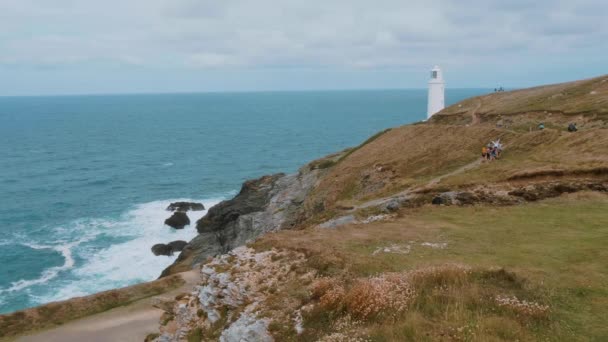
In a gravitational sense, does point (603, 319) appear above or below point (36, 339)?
above

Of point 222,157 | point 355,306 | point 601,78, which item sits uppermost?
point 601,78

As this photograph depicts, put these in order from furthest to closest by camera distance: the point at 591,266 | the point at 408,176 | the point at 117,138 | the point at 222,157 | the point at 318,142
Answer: the point at 117,138 < the point at 318,142 < the point at 222,157 < the point at 408,176 < the point at 591,266

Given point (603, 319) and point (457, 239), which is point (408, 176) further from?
point (603, 319)

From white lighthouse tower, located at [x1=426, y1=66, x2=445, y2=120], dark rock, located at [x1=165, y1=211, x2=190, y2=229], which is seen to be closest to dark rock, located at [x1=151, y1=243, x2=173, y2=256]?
dark rock, located at [x1=165, y1=211, x2=190, y2=229]

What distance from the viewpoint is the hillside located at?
1428cm

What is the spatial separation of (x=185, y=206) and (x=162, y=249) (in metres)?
19.5

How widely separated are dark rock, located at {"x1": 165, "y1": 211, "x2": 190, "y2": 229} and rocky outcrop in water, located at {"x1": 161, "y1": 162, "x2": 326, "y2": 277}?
325 cm

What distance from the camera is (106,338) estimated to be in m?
30.5

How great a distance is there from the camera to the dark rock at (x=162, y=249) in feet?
209

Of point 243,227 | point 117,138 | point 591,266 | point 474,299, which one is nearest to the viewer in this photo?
point 474,299

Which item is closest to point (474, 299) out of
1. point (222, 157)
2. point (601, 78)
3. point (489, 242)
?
point (489, 242)

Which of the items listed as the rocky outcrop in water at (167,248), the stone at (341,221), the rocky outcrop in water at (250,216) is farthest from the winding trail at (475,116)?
the rocky outcrop in water at (167,248)

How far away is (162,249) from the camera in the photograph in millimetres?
64125

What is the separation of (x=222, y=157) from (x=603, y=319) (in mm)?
129498
